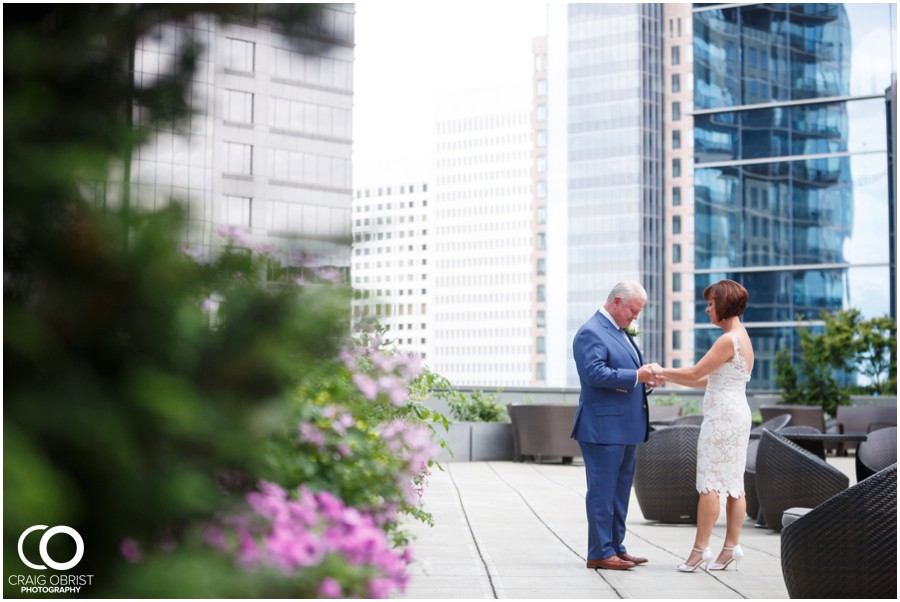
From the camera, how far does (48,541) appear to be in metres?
1.26

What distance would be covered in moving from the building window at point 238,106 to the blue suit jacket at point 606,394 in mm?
4439

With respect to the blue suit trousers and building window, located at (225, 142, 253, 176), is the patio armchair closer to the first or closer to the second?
the blue suit trousers

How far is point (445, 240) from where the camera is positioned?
143125mm

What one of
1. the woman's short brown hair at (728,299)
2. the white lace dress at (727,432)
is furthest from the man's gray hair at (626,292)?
the white lace dress at (727,432)

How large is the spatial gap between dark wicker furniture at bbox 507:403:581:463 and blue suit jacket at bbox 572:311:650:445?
377 inches

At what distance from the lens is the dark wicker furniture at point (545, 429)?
15617mm

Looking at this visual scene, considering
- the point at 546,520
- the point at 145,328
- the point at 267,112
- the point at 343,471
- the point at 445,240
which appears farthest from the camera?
the point at 445,240

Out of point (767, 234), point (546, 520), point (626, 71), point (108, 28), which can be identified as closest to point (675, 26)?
point (626, 71)

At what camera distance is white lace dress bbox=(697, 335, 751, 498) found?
577 centimetres

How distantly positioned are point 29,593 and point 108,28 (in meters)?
0.66

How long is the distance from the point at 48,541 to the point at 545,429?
14.7 meters

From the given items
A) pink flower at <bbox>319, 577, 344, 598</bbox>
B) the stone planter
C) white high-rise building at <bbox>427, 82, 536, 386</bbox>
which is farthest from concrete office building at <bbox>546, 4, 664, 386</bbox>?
pink flower at <bbox>319, 577, 344, 598</bbox>

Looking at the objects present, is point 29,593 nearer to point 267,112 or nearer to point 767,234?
point 267,112

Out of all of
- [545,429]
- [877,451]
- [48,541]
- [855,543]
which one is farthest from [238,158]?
[545,429]
